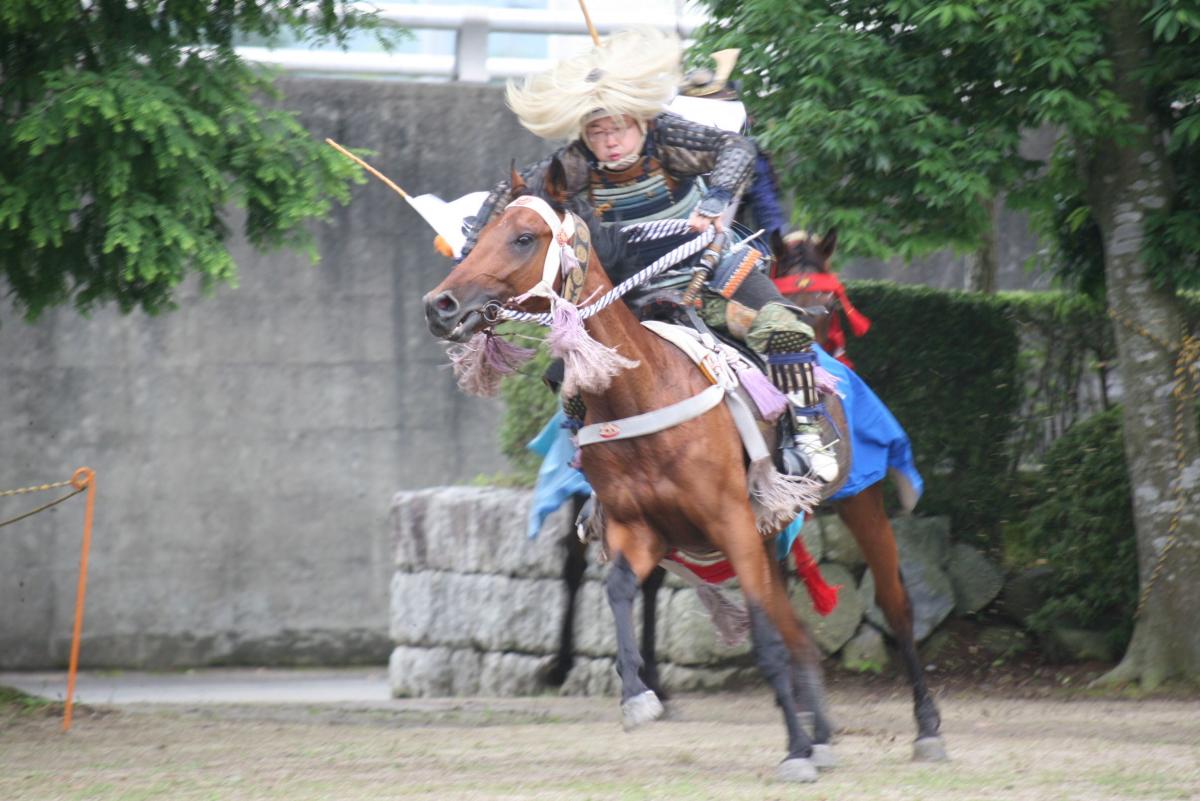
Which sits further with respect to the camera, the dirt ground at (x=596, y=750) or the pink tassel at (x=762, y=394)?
the pink tassel at (x=762, y=394)

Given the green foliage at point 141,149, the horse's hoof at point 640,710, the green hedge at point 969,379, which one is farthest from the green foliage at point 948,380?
the horse's hoof at point 640,710

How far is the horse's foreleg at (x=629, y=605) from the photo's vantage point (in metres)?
6.06

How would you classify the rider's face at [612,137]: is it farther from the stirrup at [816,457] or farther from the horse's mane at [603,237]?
the stirrup at [816,457]

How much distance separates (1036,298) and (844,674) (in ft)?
10.4

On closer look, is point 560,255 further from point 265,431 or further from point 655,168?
point 265,431

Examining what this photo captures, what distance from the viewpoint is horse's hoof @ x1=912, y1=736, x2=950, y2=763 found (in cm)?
719

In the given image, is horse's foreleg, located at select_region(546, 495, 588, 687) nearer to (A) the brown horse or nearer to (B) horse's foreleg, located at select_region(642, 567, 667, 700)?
(B) horse's foreleg, located at select_region(642, 567, 667, 700)

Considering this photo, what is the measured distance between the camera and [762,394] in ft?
22.5

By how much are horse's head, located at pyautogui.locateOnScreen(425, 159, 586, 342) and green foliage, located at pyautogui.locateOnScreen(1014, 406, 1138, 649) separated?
5825 mm

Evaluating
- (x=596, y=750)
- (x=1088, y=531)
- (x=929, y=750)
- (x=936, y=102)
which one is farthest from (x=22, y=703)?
(x=1088, y=531)

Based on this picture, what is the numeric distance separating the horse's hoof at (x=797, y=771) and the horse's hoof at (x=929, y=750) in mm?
1112

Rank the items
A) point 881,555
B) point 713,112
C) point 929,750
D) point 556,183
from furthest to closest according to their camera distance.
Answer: point 881,555 → point 713,112 → point 929,750 → point 556,183

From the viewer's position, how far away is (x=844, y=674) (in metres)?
10.8

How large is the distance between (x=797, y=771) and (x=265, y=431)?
869cm
